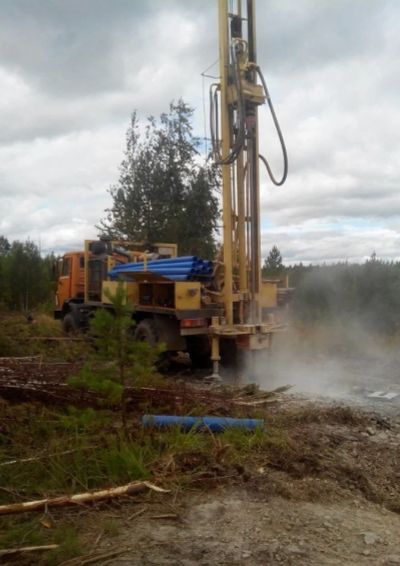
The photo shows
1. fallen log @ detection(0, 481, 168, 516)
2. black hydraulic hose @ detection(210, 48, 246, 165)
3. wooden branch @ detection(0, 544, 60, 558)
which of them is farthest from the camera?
black hydraulic hose @ detection(210, 48, 246, 165)

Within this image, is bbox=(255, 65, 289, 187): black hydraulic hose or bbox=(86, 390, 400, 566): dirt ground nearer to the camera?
bbox=(86, 390, 400, 566): dirt ground

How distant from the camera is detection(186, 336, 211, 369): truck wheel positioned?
11.1 metres

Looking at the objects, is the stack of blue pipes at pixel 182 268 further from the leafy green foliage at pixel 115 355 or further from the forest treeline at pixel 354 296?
the forest treeline at pixel 354 296

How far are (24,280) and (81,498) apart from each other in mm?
17887

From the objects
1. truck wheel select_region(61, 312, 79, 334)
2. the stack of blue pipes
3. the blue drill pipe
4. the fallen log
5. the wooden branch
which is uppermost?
the stack of blue pipes

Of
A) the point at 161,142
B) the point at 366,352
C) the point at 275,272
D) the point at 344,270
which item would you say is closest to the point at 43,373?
the point at 366,352

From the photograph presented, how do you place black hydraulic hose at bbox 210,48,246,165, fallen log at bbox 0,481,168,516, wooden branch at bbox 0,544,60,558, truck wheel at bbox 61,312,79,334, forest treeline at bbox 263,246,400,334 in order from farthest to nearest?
forest treeline at bbox 263,246,400,334 → truck wheel at bbox 61,312,79,334 → black hydraulic hose at bbox 210,48,246,165 → fallen log at bbox 0,481,168,516 → wooden branch at bbox 0,544,60,558

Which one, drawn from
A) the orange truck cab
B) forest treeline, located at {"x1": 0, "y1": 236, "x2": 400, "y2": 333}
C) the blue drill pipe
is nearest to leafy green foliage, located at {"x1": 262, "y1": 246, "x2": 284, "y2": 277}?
forest treeline, located at {"x1": 0, "y1": 236, "x2": 400, "y2": 333}

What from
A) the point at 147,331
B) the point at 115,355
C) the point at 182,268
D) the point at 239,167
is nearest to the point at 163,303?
the point at 147,331

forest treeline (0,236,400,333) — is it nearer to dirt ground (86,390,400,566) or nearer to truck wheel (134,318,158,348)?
truck wheel (134,318,158,348)

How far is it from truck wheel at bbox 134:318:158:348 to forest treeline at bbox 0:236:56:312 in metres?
11.0

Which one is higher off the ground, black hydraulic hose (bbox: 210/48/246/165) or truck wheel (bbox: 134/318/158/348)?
black hydraulic hose (bbox: 210/48/246/165)

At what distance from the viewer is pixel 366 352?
1512 cm

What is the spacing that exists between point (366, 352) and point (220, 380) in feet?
21.1
